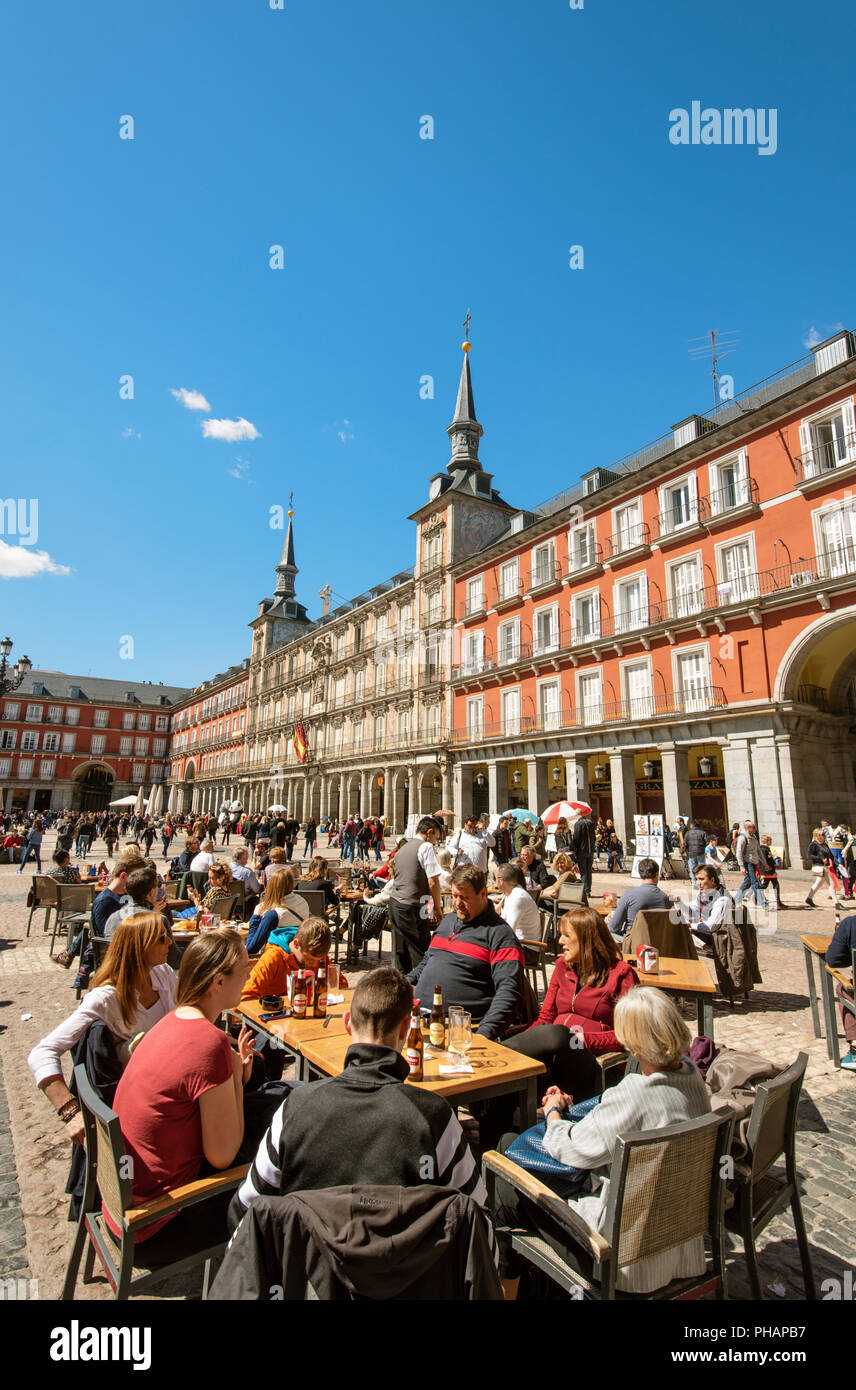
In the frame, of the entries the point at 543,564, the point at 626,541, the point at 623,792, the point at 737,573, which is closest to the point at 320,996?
the point at 737,573

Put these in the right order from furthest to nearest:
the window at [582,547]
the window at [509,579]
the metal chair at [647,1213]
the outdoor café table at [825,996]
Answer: the window at [509,579] < the window at [582,547] < the outdoor café table at [825,996] < the metal chair at [647,1213]

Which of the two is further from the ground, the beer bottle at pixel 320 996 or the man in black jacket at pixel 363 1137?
the man in black jacket at pixel 363 1137

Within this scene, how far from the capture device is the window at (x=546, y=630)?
25.7 m

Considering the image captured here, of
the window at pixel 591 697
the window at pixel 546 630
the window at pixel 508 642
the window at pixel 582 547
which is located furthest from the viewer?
the window at pixel 508 642

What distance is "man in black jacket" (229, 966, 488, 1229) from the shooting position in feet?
5.46

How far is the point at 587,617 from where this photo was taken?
24578 millimetres

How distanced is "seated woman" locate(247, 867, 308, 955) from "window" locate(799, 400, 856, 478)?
1770cm

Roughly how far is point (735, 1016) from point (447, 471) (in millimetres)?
33129

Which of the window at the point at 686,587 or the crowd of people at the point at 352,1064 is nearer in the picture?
the crowd of people at the point at 352,1064

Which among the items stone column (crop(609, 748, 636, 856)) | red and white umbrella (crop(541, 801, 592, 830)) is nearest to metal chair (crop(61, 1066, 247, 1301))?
red and white umbrella (crop(541, 801, 592, 830))

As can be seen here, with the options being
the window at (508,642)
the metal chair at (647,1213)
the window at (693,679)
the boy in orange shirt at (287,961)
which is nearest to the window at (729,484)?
the window at (693,679)

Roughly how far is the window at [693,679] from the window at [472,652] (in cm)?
1031

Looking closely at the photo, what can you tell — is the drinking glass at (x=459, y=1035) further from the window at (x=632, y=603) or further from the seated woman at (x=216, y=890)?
the window at (x=632, y=603)
